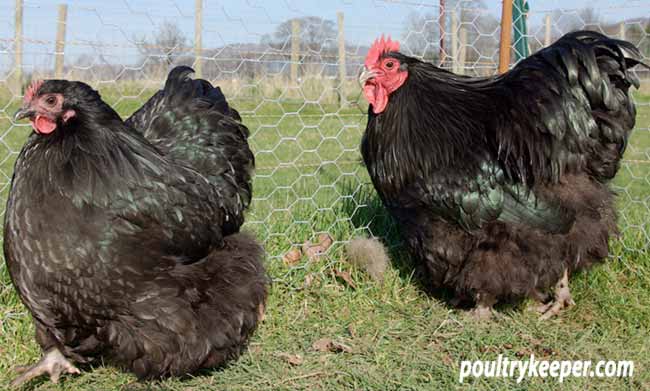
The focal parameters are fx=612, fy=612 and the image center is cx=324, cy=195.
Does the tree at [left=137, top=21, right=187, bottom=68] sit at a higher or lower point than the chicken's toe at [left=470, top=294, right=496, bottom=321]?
higher

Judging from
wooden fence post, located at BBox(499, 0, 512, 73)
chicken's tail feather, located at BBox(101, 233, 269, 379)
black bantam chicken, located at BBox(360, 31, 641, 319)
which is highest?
wooden fence post, located at BBox(499, 0, 512, 73)

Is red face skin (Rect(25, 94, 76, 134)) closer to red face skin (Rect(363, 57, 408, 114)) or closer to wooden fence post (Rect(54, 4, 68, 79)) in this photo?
wooden fence post (Rect(54, 4, 68, 79))

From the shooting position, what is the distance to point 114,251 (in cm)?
262

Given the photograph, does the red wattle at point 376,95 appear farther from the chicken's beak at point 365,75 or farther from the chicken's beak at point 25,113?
the chicken's beak at point 25,113

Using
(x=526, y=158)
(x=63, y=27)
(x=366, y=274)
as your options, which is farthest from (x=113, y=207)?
(x=526, y=158)

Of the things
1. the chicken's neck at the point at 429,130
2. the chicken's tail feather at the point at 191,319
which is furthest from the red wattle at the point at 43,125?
the chicken's neck at the point at 429,130

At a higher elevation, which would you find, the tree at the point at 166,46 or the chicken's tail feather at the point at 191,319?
the tree at the point at 166,46

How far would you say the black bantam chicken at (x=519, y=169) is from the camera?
351 centimetres

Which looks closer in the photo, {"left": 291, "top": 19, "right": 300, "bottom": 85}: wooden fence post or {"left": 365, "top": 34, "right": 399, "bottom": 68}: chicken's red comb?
{"left": 365, "top": 34, "right": 399, "bottom": 68}: chicken's red comb

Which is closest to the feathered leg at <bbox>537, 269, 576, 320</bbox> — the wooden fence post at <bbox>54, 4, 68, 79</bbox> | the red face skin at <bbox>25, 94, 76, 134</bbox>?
the red face skin at <bbox>25, 94, 76, 134</bbox>

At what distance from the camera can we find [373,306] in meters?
3.95

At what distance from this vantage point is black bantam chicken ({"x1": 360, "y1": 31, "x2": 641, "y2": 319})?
11.5 ft

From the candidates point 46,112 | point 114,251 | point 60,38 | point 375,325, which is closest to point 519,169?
point 375,325

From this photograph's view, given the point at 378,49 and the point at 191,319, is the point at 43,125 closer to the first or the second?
the point at 191,319
